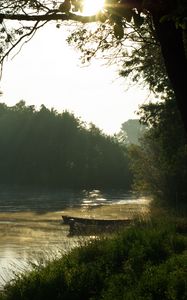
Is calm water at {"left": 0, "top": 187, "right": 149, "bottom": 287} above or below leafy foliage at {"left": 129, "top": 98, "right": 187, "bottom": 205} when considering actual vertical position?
below

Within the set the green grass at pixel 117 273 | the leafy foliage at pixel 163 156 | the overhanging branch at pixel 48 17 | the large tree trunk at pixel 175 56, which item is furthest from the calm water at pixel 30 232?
the large tree trunk at pixel 175 56

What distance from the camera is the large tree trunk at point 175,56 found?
22.0 ft

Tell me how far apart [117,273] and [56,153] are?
295 feet

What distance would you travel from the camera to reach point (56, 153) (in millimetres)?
102562

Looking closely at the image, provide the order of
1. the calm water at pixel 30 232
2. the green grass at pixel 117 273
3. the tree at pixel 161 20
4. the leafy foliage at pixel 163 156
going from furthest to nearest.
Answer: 1. the leafy foliage at pixel 163 156
2. the calm water at pixel 30 232
3. the green grass at pixel 117 273
4. the tree at pixel 161 20

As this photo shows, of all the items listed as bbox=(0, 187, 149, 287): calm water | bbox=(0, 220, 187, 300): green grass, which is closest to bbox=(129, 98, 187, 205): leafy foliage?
bbox=(0, 187, 149, 287): calm water

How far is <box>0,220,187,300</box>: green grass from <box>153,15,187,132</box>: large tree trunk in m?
4.28

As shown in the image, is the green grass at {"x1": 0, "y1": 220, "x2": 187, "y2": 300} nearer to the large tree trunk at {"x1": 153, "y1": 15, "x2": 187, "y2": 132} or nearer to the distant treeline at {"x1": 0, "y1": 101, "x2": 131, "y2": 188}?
the large tree trunk at {"x1": 153, "y1": 15, "x2": 187, "y2": 132}

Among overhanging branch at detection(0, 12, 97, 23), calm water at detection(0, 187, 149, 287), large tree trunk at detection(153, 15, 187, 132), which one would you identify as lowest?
calm water at detection(0, 187, 149, 287)

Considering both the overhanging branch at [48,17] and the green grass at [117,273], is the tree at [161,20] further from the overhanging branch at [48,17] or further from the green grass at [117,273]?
the green grass at [117,273]

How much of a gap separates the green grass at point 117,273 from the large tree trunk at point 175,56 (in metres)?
4.28

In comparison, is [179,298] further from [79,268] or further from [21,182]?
[21,182]

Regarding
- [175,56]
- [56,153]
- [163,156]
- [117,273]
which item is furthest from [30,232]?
[56,153]

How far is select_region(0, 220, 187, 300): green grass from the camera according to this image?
1055 centimetres
